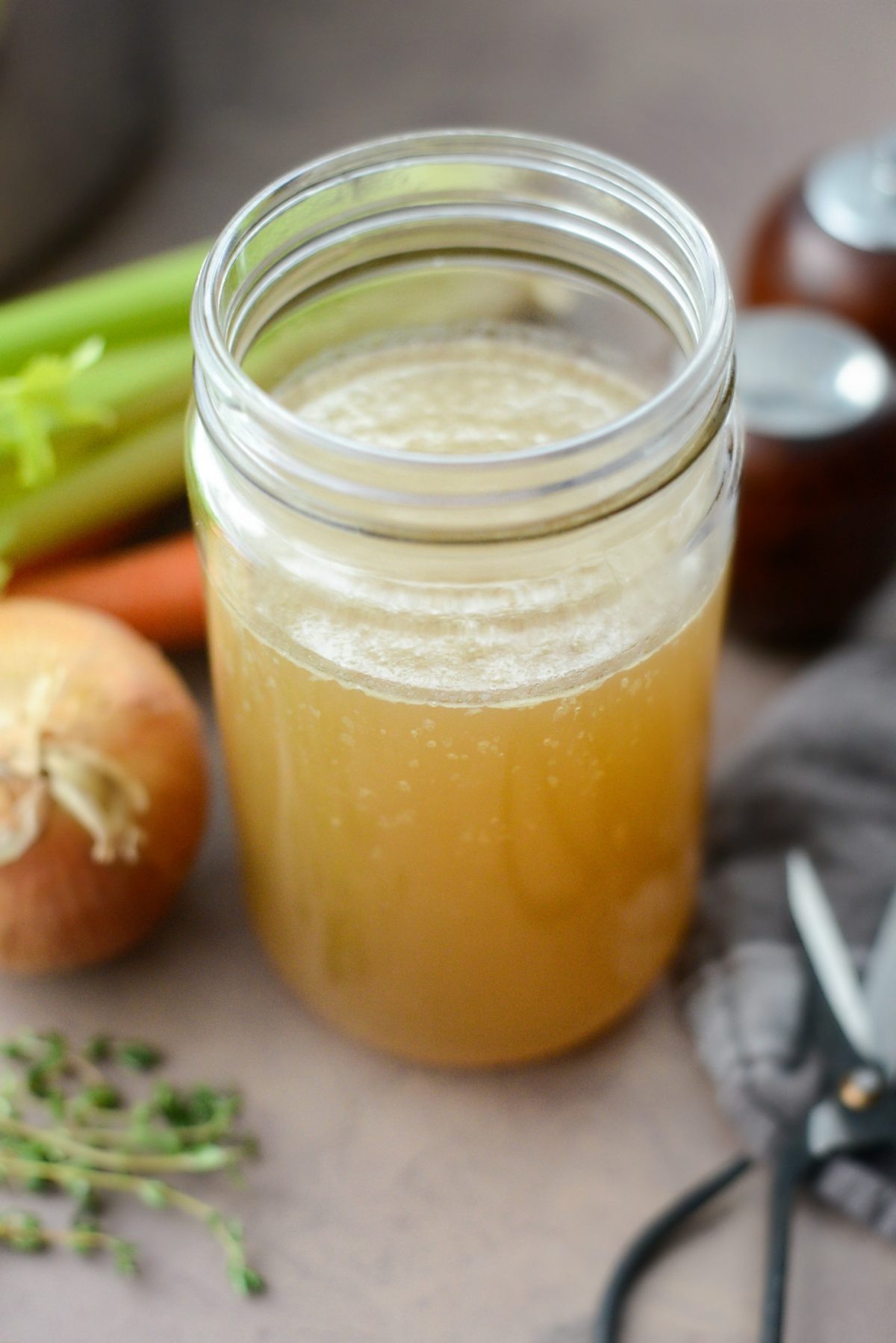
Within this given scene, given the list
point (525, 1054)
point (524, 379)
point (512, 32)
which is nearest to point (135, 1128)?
point (525, 1054)

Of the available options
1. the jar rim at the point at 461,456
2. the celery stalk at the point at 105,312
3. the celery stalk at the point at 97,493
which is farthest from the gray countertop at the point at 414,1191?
the jar rim at the point at 461,456

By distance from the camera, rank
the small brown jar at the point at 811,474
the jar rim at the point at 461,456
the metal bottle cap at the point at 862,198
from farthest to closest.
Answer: the metal bottle cap at the point at 862,198
the small brown jar at the point at 811,474
the jar rim at the point at 461,456

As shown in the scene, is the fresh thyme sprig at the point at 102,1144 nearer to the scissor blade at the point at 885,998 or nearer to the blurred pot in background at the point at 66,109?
the scissor blade at the point at 885,998

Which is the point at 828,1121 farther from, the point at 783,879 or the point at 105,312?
the point at 105,312

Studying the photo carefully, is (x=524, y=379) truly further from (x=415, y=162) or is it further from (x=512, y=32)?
(x=512, y=32)

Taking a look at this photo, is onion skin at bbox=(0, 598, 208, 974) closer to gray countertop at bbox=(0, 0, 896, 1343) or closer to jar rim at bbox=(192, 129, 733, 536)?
gray countertop at bbox=(0, 0, 896, 1343)

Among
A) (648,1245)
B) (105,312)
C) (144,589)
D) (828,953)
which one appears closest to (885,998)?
(828,953)
